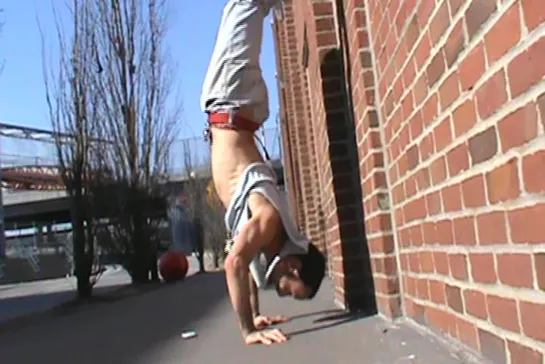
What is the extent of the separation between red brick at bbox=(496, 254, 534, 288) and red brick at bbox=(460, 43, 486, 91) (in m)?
0.47

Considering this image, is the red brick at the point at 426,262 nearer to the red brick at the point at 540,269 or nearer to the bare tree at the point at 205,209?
the red brick at the point at 540,269

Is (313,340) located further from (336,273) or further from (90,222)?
(90,222)

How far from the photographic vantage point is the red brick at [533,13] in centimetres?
160

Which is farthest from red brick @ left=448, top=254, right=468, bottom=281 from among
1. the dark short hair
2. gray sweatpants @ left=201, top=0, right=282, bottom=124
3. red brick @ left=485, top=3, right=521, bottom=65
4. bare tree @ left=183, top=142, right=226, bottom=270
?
bare tree @ left=183, top=142, right=226, bottom=270

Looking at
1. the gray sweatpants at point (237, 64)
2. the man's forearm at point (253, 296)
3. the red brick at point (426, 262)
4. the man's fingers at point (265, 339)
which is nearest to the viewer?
the red brick at point (426, 262)

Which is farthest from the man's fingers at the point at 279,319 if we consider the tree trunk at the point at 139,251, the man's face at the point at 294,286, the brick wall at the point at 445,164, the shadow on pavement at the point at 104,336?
the tree trunk at the point at 139,251

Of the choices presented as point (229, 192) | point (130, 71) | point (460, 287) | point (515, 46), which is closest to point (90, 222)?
point (130, 71)

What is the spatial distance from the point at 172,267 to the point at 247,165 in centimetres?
1449

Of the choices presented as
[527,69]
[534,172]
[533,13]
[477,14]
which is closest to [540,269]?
[534,172]

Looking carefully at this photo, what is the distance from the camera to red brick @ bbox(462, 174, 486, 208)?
2.22 metres

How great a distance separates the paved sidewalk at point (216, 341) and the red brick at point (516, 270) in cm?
66

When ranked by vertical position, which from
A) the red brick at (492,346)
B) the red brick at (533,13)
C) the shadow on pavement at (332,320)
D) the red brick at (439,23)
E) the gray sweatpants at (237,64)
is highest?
the gray sweatpants at (237,64)

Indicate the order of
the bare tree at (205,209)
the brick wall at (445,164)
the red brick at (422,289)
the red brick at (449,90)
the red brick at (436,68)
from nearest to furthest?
the brick wall at (445,164), the red brick at (449,90), the red brick at (436,68), the red brick at (422,289), the bare tree at (205,209)

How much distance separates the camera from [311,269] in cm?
445
